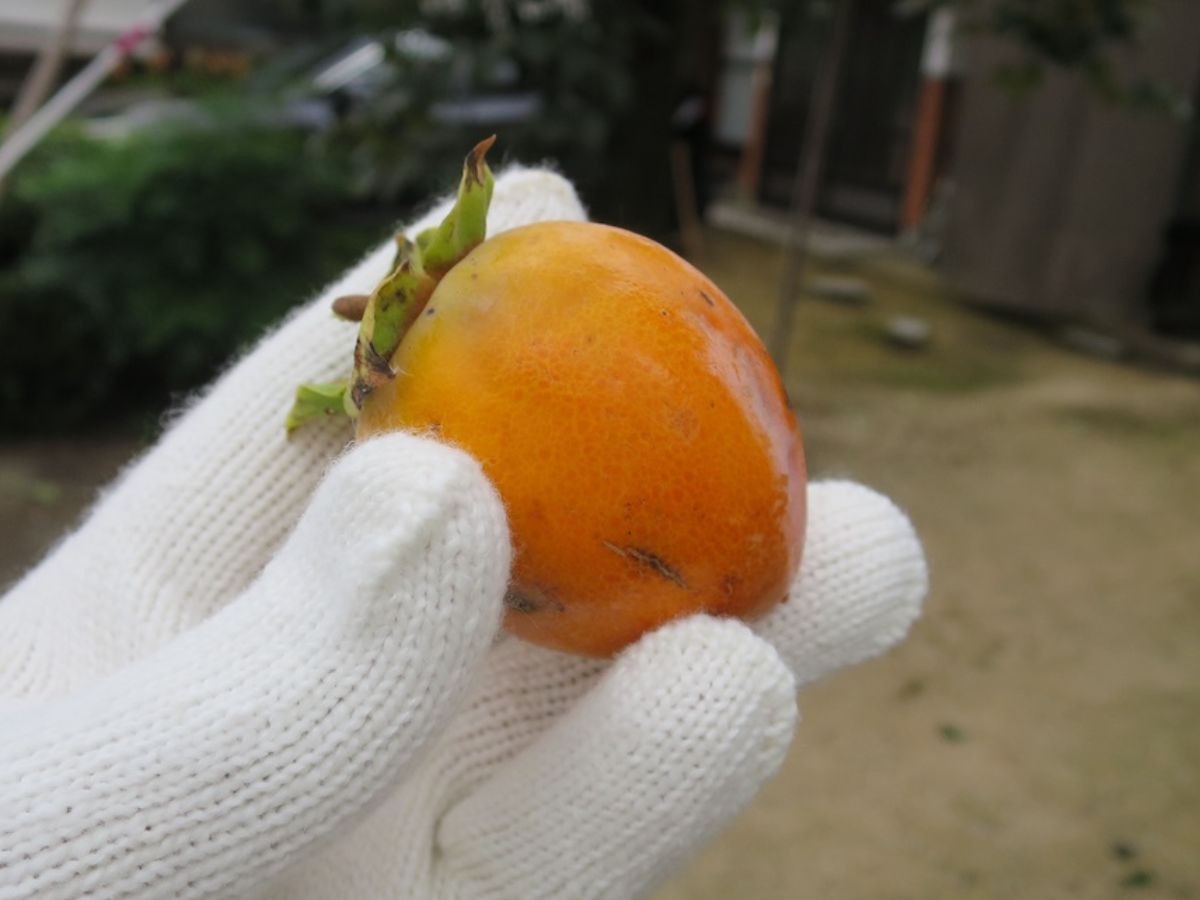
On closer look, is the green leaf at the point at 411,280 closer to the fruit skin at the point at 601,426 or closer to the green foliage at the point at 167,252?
the fruit skin at the point at 601,426

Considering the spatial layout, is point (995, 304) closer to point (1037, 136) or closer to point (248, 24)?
point (1037, 136)

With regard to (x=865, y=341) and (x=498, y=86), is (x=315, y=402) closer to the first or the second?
(x=498, y=86)

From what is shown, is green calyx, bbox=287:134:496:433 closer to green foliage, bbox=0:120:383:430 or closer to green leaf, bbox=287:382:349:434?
green leaf, bbox=287:382:349:434

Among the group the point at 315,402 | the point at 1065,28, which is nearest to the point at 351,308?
the point at 315,402

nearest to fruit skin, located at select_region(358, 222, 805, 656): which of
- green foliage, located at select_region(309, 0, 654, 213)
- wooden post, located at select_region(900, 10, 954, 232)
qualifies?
green foliage, located at select_region(309, 0, 654, 213)

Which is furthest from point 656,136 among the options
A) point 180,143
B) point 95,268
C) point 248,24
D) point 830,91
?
point 248,24

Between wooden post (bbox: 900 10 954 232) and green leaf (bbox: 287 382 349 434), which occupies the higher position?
green leaf (bbox: 287 382 349 434)

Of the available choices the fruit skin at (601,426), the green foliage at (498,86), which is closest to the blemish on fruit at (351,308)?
the fruit skin at (601,426)
